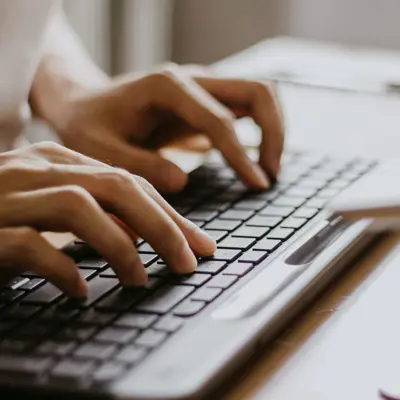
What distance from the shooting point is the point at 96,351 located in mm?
466

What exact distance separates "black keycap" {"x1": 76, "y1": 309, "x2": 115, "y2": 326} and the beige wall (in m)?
1.81

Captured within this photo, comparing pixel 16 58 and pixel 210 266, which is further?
pixel 16 58

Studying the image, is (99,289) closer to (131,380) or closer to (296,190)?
(131,380)

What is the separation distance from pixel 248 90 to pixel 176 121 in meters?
0.07

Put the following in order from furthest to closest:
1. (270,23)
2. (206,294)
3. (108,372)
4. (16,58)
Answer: (270,23) → (16,58) → (206,294) → (108,372)

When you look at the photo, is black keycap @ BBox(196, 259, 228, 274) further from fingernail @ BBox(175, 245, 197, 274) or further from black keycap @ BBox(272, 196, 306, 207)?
black keycap @ BBox(272, 196, 306, 207)

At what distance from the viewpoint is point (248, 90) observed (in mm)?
882

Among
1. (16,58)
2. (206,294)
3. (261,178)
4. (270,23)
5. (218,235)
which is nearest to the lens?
(206,294)

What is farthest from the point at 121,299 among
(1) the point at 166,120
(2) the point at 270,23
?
(2) the point at 270,23

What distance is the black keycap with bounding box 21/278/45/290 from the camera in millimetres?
568

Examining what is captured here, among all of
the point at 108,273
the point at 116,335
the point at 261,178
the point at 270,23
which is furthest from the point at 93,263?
the point at 270,23

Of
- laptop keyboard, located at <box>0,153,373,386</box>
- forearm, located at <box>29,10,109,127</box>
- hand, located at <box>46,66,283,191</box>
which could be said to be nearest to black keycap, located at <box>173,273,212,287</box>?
laptop keyboard, located at <box>0,153,373,386</box>

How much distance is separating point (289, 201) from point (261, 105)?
0.49 feet

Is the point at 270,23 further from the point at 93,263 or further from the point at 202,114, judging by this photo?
the point at 93,263
